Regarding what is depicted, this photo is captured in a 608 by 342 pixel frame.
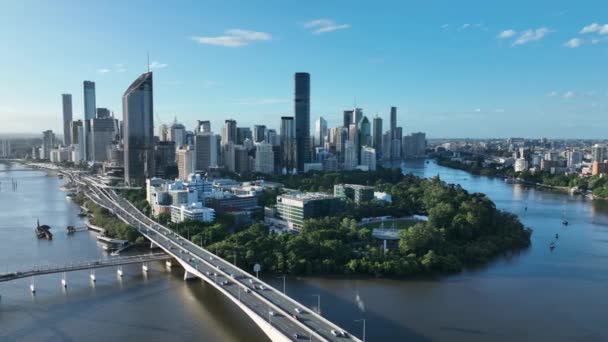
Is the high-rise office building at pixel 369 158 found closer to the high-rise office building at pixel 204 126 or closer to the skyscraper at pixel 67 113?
the high-rise office building at pixel 204 126

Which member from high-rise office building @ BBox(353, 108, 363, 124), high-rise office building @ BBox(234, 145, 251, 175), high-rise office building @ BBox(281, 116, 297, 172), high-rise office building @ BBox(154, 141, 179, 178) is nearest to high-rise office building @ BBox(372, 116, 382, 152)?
high-rise office building @ BBox(353, 108, 363, 124)


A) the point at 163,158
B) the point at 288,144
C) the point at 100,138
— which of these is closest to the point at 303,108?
the point at 288,144

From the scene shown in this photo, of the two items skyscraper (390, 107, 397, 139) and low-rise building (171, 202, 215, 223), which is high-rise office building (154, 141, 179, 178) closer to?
low-rise building (171, 202, 215, 223)

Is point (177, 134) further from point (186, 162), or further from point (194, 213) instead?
point (194, 213)

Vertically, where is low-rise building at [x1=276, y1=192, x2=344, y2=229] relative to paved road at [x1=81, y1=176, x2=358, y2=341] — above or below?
above

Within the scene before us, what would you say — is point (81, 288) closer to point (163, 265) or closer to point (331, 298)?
point (163, 265)
